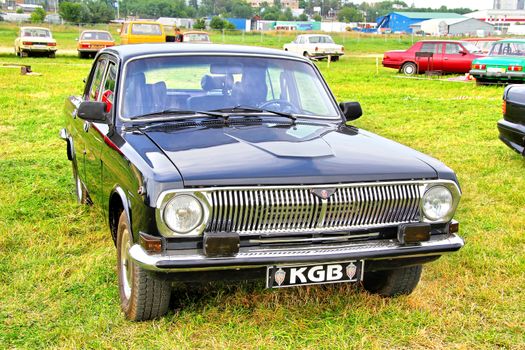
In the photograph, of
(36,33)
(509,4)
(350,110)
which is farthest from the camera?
(509,4)

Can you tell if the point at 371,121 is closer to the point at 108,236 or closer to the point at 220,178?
the point at 108,236

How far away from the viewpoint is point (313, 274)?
3.79 m

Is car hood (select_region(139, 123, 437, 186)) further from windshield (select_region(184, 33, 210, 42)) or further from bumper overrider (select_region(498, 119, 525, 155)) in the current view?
windshield (select_region(184, 33, 210, 42))

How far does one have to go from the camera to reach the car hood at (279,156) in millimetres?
3662

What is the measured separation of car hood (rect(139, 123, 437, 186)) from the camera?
3.66 metres

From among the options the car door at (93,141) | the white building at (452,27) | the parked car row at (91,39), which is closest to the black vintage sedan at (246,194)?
the car door at (93,141)

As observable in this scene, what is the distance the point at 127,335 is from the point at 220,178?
1.10 meters

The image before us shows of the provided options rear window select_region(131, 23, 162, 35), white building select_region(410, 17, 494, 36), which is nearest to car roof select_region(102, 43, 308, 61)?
rear window select_region(131, 23, 162, 35)

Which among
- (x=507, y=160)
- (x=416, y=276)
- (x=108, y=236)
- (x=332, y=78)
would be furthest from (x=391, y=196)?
(x=332, y=78)

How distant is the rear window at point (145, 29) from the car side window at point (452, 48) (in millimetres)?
12516

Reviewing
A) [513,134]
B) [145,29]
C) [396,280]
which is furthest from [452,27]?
[396,280]

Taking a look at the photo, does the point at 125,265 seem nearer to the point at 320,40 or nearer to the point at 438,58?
the point at 438,58

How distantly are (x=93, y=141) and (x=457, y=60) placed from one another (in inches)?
863

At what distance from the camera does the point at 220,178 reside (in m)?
3.59
